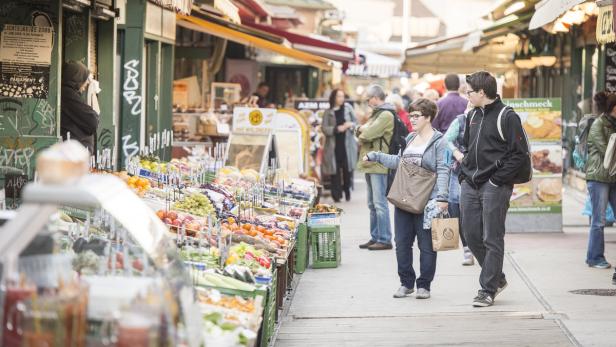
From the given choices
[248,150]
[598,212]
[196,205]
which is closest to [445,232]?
[196,205]

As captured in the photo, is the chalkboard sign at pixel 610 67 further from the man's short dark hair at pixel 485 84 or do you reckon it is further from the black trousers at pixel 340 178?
the man's short dark hair at pixel 485 84

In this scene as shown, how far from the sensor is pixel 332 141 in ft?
68.7

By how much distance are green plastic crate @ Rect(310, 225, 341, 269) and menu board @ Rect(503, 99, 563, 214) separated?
3684mm

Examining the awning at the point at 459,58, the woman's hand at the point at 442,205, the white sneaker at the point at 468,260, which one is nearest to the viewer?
the woman's hand at the point at 442,205

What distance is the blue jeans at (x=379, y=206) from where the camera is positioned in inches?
560

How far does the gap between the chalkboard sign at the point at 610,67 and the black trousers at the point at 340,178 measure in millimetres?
4462

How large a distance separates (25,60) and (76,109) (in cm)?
92

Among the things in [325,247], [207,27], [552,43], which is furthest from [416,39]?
[325,247]

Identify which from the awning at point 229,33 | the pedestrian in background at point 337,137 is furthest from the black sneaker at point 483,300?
the pedestrian in background at point 337,137

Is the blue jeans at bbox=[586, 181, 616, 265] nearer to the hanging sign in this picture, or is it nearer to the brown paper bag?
the hanging sign

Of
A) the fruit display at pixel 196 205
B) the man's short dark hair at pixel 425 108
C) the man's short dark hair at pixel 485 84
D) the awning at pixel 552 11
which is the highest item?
the awning at pixel 552 11

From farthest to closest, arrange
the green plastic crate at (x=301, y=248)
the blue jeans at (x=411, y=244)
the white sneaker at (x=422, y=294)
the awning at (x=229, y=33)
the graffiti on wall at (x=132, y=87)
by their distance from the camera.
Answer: the awning at (x=229, y=33) → the graffiti on wall at (x=132, y=87) → the green plastic crate at (x=301, y=248) → the white sneaker at (x=422, y=294) → the blue jeans at (x=411, y=244)

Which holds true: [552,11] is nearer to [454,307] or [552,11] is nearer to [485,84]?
[485,84]

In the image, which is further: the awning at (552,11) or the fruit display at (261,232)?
the awning at (552,11)
